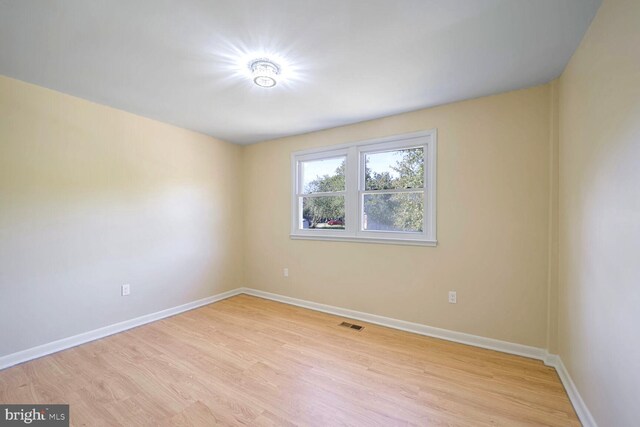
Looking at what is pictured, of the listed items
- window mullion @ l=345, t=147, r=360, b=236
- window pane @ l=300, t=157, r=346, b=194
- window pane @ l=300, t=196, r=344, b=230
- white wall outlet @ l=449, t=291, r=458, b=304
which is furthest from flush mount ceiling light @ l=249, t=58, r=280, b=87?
white wall outlet @ l=449, t=291, r=458, b=304

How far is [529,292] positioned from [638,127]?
5.69ft

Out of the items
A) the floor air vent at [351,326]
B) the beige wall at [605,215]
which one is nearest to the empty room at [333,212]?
the beige wall at [605,215]

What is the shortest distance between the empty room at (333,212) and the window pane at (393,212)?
0.08 feet

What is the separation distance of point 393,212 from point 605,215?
1.82 m

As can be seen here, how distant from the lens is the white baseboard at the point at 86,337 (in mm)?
2238

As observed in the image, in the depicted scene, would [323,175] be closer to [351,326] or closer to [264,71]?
[264,71]

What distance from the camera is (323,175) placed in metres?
3.72

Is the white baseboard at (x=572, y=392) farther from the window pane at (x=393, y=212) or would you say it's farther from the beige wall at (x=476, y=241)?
the window pane at (x=393, y=212)

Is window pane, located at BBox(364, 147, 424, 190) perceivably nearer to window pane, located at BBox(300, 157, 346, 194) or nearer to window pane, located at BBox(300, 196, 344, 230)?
window pane, located at BBox(300, 157, 346, 194)

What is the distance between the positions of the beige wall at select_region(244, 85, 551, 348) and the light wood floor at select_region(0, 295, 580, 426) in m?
0.34

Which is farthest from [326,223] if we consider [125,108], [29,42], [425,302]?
[29,42]

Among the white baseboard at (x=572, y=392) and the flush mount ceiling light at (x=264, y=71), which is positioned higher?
the flush mount ceiling light at (x=264, y=71)

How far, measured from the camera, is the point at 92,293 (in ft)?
8.89

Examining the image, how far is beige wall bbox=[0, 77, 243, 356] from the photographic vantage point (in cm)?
228
